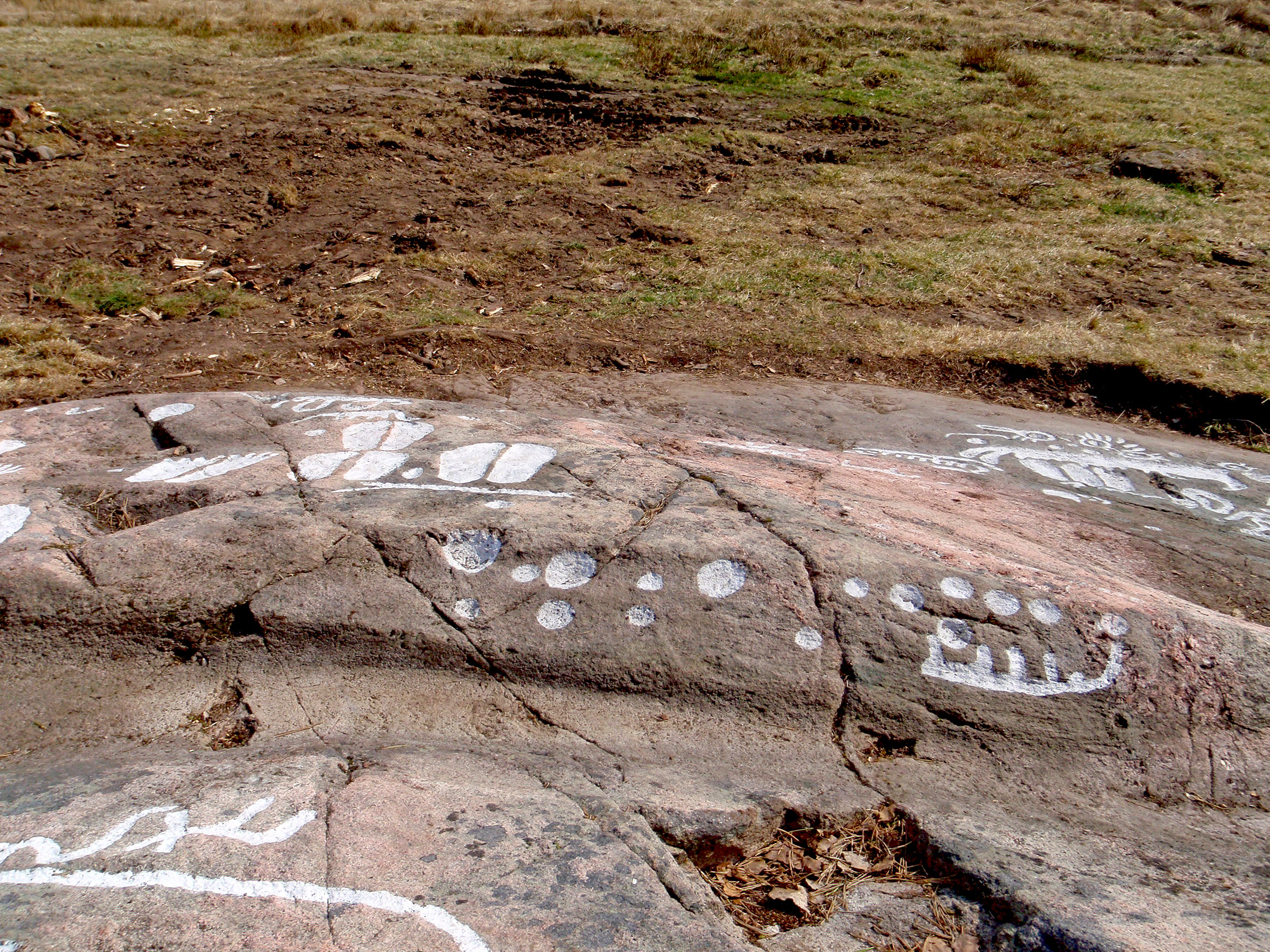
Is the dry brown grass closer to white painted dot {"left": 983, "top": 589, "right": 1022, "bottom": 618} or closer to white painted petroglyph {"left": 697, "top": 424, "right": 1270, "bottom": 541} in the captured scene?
white painted petroglyph {"left": 697, "top": 424, "right": 1270, "bottom": 541}

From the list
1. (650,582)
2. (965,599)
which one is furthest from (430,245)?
(965,599)

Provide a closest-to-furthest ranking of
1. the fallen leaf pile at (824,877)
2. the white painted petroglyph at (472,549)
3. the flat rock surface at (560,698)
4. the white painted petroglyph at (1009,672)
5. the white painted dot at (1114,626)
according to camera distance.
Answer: the flat rock surface at (560,698) < the fallen leaf pile at (824,877) < the white painted petroglyph at (1009,672) < the white painted dot at (1114,626) < the white painted petroglyph at (472,549)

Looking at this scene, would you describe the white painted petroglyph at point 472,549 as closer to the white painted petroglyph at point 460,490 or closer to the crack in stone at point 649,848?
the white painted petroglyph at point 460,490

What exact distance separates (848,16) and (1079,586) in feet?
48.9

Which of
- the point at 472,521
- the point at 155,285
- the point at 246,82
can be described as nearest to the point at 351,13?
the point at 246,82

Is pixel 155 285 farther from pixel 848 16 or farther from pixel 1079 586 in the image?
pixel 848 16

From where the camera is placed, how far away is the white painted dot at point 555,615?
9.42 feet

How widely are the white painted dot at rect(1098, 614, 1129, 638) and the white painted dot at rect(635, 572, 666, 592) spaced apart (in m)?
1.45

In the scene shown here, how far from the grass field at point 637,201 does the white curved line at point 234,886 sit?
4.11m

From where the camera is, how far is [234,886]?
75.3 inches

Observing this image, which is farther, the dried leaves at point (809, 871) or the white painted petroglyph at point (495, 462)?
the white painted petroglyph at point (495, 462)

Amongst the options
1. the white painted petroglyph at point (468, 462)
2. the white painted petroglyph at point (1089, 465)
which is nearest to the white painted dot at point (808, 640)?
the white painted petroglyph at point (468, 462)

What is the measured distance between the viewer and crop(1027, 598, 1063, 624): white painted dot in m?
2.92

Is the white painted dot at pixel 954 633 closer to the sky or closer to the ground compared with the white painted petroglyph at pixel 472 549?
closer to the ground
